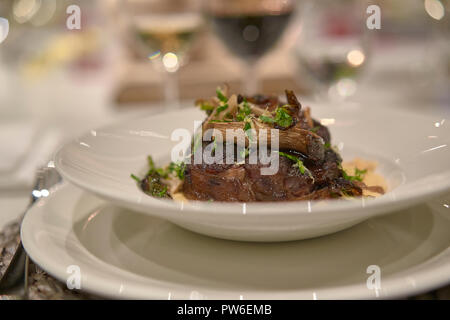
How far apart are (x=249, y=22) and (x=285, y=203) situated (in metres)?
1.78

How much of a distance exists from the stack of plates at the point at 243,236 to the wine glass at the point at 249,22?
125 cm

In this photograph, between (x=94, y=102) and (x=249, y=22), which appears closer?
(x=249, y=22)

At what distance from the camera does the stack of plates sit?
87cm

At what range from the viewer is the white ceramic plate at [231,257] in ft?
2.85

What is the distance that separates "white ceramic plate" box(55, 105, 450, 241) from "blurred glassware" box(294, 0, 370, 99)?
103cm

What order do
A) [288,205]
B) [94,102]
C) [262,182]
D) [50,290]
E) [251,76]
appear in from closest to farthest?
[288,205] → [50,290] → [262,182] → [251,76] → [94,102]

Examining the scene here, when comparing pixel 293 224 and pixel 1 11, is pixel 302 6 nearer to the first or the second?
pixel 1 11

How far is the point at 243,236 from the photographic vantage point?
3.47ft

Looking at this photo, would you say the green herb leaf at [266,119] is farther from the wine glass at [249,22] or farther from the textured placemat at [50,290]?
the wine glass at [249,22]

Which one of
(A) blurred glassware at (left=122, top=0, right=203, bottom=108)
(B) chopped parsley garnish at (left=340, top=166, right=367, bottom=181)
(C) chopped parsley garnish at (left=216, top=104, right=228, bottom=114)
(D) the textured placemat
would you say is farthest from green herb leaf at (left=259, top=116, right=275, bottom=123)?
(A) blurred glassware at (left=122, top=0, right=203, bottom=108)

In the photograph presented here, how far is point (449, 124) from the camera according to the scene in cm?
134

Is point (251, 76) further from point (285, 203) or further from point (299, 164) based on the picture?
point (285, 203)

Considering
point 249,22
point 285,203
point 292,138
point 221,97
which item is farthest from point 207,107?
point 249,22
